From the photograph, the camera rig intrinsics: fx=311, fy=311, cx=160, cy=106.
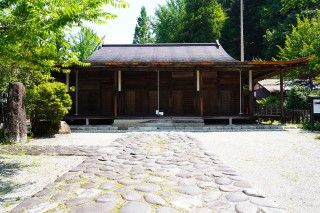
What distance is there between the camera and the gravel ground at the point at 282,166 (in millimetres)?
4344

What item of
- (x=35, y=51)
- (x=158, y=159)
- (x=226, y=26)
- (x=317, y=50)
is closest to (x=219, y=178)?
(x=158, y=159)

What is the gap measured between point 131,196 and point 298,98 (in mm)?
21979

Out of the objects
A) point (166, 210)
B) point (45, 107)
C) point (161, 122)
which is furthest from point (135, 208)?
point (161, 122)

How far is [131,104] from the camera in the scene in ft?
59.4

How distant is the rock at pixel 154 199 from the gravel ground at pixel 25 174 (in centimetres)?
173

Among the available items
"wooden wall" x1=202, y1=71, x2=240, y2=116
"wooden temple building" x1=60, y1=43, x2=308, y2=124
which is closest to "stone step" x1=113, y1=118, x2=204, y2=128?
"wooden temple building" x1=60, y1=43, x2=308, y2=124

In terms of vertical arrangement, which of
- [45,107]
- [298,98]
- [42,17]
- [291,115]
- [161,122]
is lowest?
[161,122]

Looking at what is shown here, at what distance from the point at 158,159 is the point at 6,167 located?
3.26 meters

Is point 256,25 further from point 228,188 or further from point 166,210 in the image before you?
point 166,210

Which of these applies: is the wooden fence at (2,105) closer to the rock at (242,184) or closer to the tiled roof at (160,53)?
the tiled roof at (160,53)

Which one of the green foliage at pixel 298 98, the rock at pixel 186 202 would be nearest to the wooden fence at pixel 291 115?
the green foliage at pixel 298 98

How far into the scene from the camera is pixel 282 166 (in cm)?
659

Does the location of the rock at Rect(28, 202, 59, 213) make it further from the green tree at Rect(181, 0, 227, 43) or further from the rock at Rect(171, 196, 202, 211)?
the green tree at Rect(181, 0, 227, 43)

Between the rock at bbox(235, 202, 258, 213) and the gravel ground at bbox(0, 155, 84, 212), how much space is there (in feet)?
9.30
